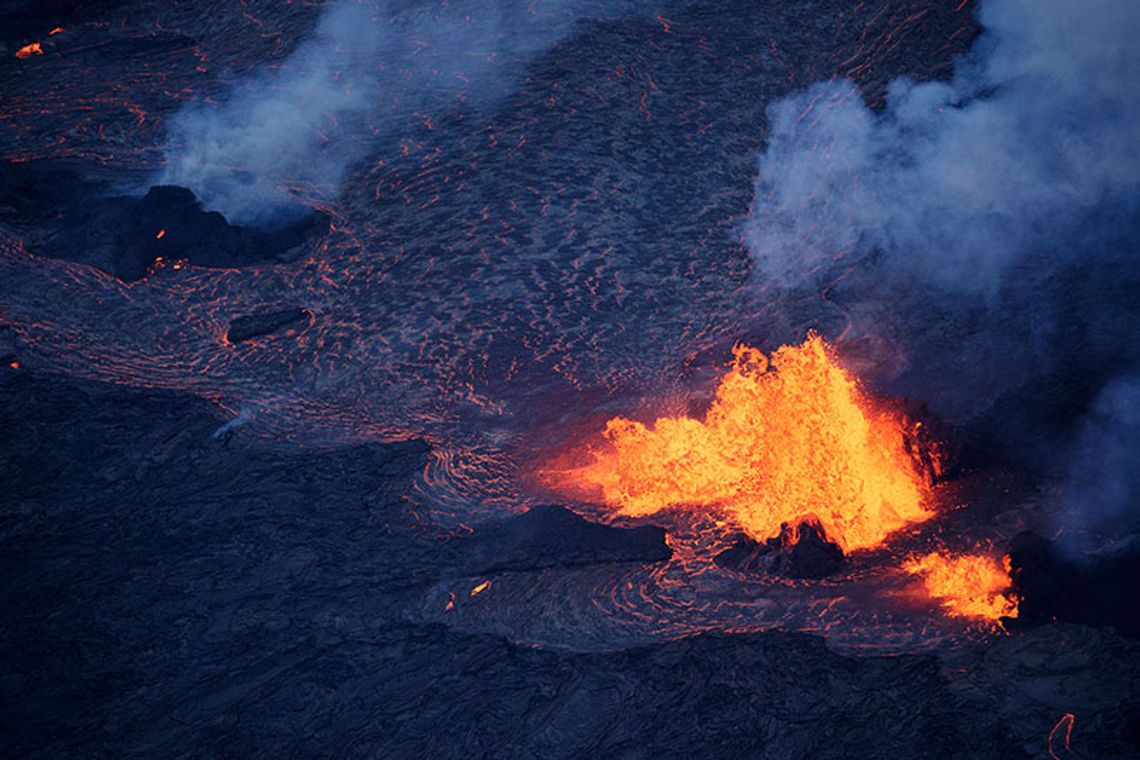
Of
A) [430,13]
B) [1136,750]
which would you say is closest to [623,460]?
[1136,750]

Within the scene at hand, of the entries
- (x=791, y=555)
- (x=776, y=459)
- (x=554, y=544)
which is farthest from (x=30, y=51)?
(x=791, y=555)

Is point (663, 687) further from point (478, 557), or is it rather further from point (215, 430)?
point (215, 430)

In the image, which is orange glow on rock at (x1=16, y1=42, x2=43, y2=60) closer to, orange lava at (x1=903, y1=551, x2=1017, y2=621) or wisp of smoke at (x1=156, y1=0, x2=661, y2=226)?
wisp of smoke at (x1=156, y1=0, x2=661, y2=226)

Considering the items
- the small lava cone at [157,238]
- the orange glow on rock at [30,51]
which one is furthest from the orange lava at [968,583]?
the orange glow on rock at [30,51]

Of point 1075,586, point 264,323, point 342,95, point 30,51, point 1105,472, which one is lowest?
point 1075,586

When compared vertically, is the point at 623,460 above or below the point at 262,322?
below

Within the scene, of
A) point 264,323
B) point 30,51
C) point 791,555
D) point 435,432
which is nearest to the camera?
point 791,555

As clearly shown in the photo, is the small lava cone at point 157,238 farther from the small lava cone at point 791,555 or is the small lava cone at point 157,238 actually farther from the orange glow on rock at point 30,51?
the small lava cone at point 791,555

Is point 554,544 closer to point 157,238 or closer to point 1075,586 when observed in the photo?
point 1075,586
